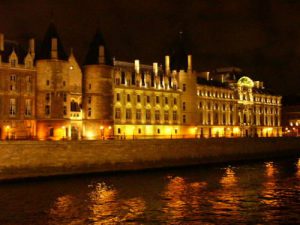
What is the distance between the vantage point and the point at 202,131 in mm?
99188

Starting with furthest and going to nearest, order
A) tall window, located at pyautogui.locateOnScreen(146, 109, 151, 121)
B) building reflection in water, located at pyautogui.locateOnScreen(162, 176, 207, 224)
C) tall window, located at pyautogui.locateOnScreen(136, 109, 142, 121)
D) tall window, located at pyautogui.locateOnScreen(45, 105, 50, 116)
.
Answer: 1. tall window, located at pyautogui.locateOnScreen(146, 109, 151, 121)
2. tall window, located at pyautogui.locateOnScreen(136, 109, 142, 121)
3. tall window, located at pyautogui.locateOnScreen(45, 105, 50, 116)
4. building reflection in water, located at pyautogui.locateOnScreen(162, 176, 207, 224)

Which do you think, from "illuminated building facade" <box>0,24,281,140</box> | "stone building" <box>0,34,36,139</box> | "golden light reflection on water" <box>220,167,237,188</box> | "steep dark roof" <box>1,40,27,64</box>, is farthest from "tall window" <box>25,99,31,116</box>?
"golden light reflection on water" <box>220,167,237,188</box>

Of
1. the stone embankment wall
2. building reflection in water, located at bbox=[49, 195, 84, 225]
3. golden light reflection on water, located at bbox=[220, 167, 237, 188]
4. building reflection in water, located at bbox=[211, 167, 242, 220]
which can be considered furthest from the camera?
the stone embankment wall

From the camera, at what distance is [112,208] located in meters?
38.2

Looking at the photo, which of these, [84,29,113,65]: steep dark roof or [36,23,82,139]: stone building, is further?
[84,29,113,65]: steep dark roof

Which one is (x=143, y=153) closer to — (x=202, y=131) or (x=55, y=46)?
(x=55, y=46)

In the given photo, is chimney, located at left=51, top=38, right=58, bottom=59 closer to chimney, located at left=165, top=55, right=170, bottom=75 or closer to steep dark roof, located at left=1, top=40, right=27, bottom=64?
steep dark roof, located at left=1, top=40, right=27, bottom=64

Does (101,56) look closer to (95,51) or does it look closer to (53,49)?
(95,51)

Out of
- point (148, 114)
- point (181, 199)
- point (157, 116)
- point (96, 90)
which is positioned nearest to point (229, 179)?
point (181, 199)

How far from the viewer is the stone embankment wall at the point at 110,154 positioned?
5253cm

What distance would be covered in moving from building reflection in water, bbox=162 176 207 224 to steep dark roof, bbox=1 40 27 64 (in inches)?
1035

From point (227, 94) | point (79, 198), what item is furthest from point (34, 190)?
point (227, 94)

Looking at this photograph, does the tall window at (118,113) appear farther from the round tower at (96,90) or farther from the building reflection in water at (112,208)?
the building reflection in water at (112,208)

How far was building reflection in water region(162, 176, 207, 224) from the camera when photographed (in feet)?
119
